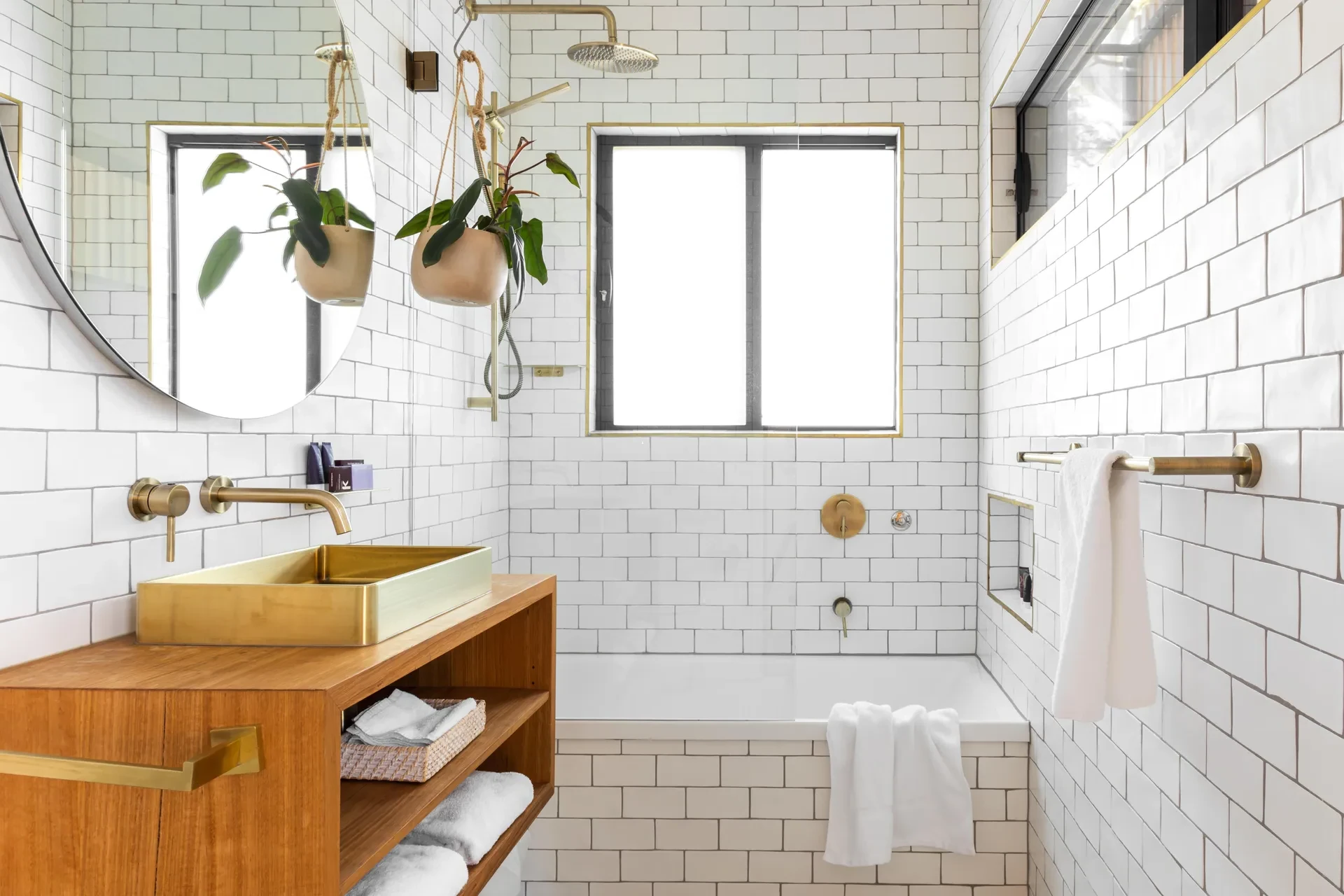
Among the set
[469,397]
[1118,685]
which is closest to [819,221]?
[469,397]

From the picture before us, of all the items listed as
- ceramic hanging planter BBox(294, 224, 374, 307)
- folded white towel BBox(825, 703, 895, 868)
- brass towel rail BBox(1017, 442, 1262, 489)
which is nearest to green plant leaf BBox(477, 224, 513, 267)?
ceramic hanging planter BBox(294, 224, 374, 307)

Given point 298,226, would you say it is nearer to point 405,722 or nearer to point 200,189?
point 200,189

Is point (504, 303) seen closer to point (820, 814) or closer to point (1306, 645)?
point (820, 814)

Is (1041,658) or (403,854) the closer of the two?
(403,854)

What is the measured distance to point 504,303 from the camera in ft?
7.99

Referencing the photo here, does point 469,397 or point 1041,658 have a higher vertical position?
point 469,397

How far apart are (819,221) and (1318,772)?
1982 mm

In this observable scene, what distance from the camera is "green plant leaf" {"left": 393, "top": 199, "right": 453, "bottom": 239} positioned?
1828mm

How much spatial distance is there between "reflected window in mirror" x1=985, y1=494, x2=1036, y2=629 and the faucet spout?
2.17 m

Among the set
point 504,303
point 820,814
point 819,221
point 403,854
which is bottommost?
point 820,814

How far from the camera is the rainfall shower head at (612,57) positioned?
2381 mm

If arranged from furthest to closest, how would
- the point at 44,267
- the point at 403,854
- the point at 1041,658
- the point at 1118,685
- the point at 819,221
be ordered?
1. the point at 819,221
2. the point at 1041,658
3. the point at 1118,685
4. the point at 403,854
5. the point at 44,267

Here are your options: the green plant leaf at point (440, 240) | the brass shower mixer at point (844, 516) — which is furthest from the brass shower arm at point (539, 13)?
the brass shower mixer at point (844, 516)

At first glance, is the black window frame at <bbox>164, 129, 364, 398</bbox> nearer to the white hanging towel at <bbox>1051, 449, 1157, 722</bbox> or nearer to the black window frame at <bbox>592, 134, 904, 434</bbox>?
the black window frame at <bbox>592, 134, 904, 434</bbox>
